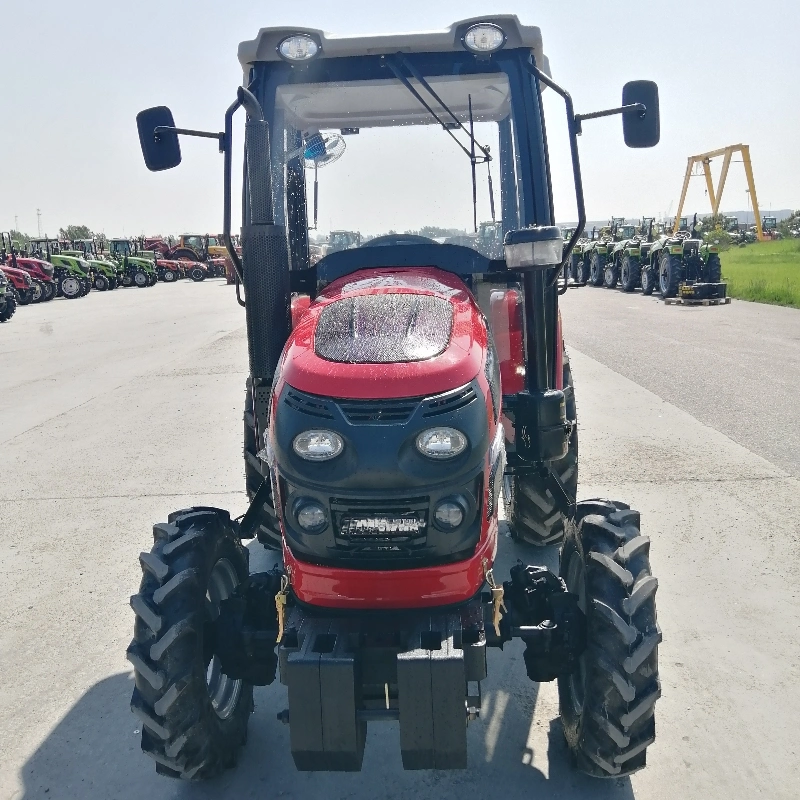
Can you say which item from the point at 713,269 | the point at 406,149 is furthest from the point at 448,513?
the point at 713,269

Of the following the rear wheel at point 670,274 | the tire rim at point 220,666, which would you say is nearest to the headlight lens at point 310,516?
the tire rim at point 220,666

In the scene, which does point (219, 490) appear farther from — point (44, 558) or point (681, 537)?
point (681, 537)

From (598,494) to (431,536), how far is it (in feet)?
10.6

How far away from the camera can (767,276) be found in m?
21.0

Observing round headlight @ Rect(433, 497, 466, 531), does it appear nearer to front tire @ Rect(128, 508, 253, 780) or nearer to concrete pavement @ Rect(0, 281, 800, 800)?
front tire @ Rect(128, 508, 253, 780)

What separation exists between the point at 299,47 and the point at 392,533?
2016 mm

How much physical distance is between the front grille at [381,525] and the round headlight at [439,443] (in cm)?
13

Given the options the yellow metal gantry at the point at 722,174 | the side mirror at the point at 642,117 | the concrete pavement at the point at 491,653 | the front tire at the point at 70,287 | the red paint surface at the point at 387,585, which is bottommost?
the concrete pavement at the point at 491,653

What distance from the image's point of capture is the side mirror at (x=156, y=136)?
9.96 feet

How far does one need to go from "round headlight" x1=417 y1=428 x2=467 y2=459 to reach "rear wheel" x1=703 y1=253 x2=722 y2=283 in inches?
673

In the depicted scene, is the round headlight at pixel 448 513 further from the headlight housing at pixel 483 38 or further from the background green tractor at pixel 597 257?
the background green tractor at pixel 597 257

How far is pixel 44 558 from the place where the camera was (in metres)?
4.46

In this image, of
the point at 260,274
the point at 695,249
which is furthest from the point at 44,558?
the point at 695,249

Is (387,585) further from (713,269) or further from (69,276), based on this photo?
(69,276)
